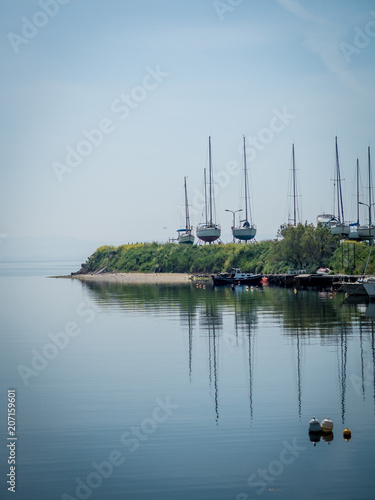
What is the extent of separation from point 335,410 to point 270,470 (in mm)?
6982

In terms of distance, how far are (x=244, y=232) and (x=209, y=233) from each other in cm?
1181

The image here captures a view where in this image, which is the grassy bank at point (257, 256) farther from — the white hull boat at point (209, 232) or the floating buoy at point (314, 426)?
the floating buoy at point (314, 426)

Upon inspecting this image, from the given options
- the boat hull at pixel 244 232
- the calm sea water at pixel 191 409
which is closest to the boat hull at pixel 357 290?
the calm sea water at pixel 191 409

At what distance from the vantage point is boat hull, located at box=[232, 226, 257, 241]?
477 feet

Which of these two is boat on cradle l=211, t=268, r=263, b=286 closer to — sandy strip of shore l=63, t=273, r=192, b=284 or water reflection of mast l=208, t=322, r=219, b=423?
sandy strip of shore l=63, t=273, r=192, b=284

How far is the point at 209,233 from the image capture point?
15488cm

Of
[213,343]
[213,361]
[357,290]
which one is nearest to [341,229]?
[357,290]

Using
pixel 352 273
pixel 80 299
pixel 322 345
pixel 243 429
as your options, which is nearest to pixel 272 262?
pixel 352 273

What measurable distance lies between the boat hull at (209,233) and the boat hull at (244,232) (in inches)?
341

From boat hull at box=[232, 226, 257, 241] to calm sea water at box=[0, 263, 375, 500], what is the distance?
92.4 metres

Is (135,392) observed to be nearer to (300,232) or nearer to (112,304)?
(112,304)

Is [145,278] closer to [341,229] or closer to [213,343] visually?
[341,229]

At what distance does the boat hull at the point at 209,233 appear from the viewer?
508 feet

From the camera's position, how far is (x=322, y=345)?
41.2 meters
